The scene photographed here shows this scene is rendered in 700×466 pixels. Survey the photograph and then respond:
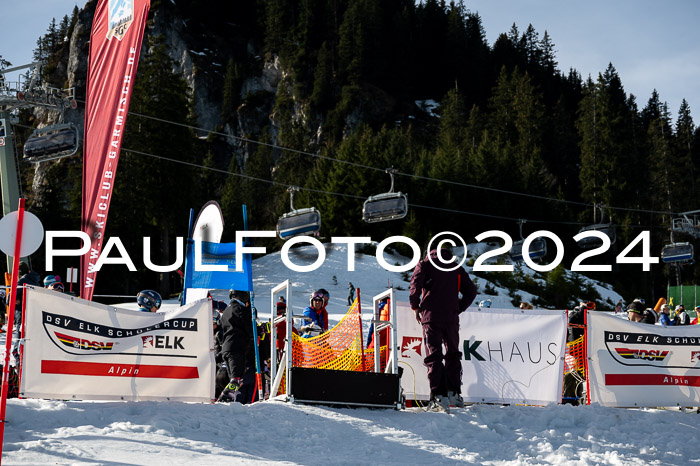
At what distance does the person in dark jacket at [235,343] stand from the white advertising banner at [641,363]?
174 inches

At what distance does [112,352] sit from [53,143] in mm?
11229

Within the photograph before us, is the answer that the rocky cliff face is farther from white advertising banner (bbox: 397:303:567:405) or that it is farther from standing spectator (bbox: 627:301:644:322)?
white advertising banner (bbox: 397:303:567:405)

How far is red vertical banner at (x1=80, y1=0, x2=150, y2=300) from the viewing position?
1395cm

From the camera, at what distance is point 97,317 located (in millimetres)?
8070

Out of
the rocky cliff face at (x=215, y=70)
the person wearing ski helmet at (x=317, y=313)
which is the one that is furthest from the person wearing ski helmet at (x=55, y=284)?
the rocky cliff face at (x=215, y=70)

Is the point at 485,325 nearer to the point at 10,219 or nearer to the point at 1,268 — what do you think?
the point at 10,219

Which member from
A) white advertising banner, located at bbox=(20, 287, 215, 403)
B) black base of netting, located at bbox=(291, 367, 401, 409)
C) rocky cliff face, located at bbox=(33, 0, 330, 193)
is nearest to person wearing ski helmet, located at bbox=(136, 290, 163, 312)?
white advertising banner, located at bbox=(20, 287, 215, 403)

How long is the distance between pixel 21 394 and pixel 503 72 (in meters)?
89.1

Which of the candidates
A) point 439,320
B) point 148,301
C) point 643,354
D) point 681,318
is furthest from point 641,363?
point 681,318

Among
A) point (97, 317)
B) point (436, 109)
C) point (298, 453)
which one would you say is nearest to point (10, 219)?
point (97, 317)

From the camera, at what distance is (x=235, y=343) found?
31.7ft

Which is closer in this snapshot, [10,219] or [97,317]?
[10,219]

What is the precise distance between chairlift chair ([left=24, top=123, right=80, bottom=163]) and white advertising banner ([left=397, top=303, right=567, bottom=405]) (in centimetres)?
1145

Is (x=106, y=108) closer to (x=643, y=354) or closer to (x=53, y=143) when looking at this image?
(x=53, y=143)
